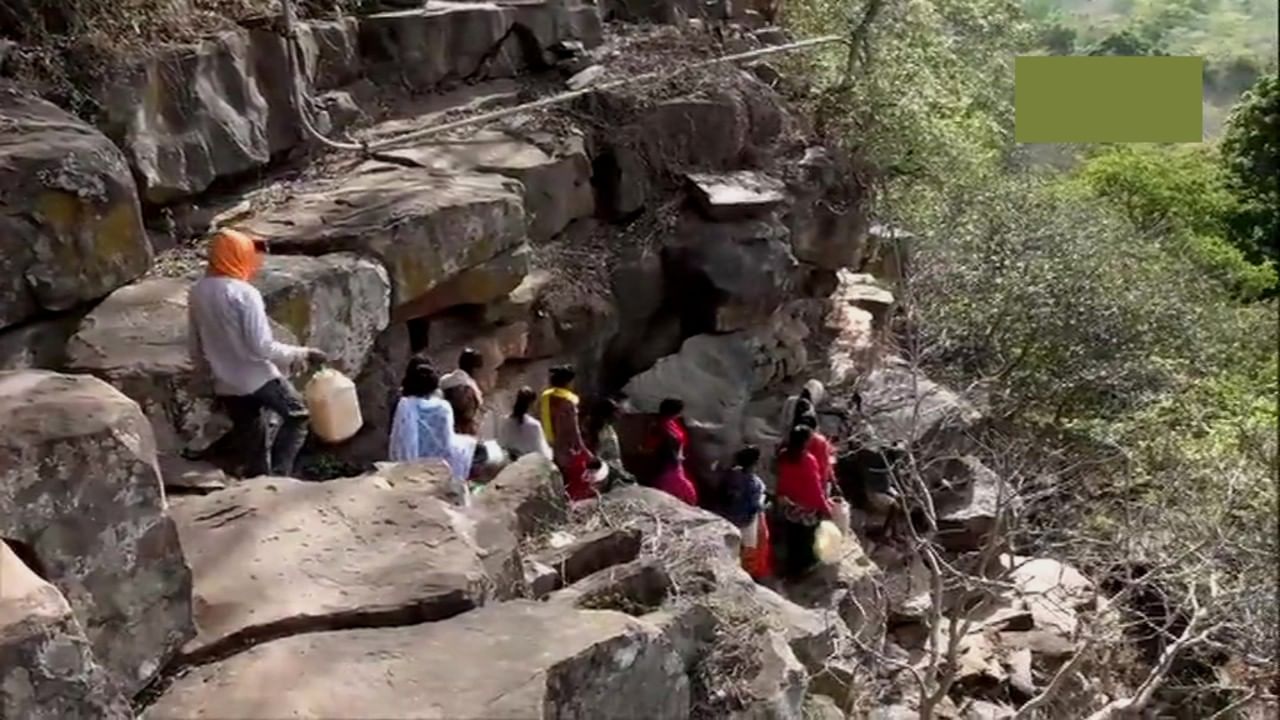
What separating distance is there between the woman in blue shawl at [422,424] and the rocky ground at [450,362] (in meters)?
0.27

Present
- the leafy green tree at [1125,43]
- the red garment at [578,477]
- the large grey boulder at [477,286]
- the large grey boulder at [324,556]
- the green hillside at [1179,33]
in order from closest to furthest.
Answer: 1. the large grey boulder at [324,556]
2. the red garment at [578,477]
3. the large grey boulder at [477,286]
4. the green hillside at [1179,33]
5. the leafy green tree at [1125,43]

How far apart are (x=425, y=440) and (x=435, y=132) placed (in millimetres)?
3738

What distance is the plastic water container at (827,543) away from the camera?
26.5 ft

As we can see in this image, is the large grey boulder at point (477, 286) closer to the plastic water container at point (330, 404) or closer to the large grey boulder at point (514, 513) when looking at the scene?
the plastic water container at point (330, 404)

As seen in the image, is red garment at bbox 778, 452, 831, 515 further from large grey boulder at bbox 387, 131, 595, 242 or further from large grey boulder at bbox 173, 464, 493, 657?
large grey boulder at bbox 173, 464, 493, 657

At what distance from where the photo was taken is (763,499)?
788 cm

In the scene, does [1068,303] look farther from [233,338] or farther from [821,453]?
[233,338]

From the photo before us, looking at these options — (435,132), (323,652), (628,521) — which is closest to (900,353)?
(435,132)

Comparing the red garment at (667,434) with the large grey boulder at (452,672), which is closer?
the large grey boulder at (452,672)

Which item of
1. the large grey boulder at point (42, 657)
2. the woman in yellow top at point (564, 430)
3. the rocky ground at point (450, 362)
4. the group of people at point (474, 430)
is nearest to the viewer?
the large grey boulder at point (42, 657)

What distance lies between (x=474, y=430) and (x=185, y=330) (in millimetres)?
1373

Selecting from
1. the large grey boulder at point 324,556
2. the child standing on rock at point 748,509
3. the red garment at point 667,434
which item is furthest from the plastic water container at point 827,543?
the large grey boulder at point 324,556

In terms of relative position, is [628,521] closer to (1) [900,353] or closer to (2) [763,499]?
(2) [763,499]

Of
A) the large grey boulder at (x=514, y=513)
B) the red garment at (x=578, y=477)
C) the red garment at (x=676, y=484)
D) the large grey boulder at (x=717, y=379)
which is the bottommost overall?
the large grey boulder at (x=717, y=379)
